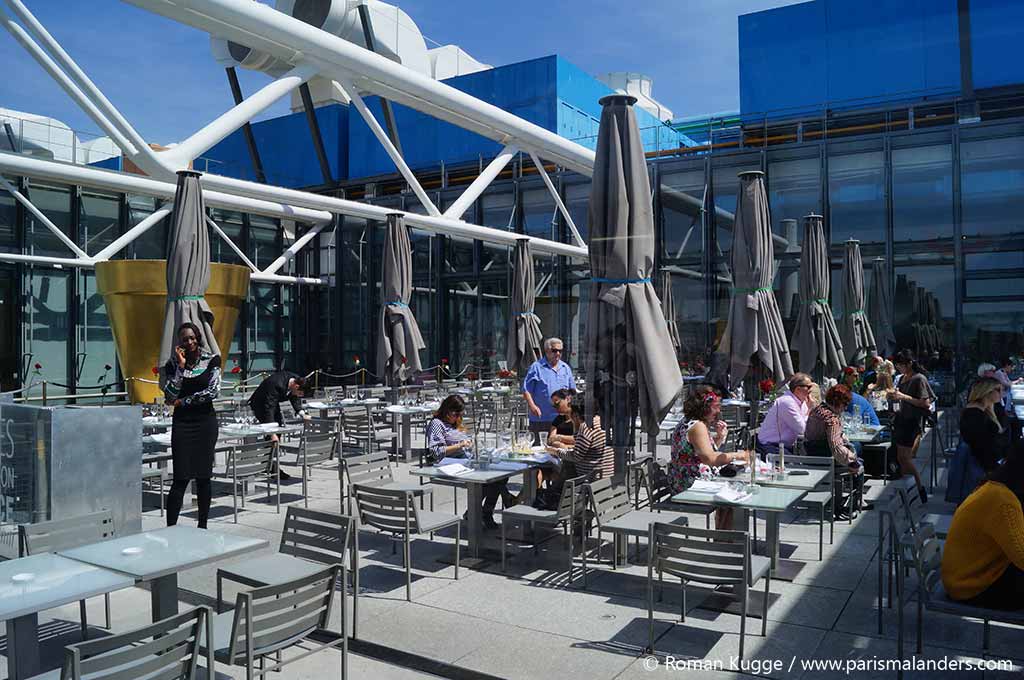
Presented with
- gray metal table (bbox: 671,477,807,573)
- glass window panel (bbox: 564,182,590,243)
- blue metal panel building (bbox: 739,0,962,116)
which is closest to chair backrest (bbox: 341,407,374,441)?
gray metal table (bbox: 671,477,807,573)

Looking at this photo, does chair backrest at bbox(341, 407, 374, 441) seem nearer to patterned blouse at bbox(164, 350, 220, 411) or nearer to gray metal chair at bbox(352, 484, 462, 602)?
patterned blouse at bbox(164, 350, 220, 411)

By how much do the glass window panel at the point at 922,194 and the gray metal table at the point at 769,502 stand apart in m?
14.7

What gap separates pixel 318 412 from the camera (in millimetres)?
15172

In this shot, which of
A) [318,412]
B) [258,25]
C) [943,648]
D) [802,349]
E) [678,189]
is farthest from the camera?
[678,189]

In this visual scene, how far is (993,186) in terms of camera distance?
1778 cm

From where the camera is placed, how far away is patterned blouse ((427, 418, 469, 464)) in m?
8.04

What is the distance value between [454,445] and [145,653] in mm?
5132

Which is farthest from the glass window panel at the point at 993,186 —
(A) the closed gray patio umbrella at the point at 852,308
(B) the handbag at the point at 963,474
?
(B) the handbag at the point at 963,474

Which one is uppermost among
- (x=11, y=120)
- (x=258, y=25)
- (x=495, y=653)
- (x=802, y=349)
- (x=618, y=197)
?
(x=11, y=120)

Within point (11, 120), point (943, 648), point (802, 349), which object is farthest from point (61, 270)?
point (943, 648)

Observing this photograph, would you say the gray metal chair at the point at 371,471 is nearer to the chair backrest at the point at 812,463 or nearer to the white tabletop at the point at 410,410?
the chair backrest at the point at 812,463

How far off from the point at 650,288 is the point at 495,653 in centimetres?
344

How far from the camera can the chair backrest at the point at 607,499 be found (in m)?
6.08

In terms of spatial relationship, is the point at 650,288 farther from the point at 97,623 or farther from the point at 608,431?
the point at 97,623
